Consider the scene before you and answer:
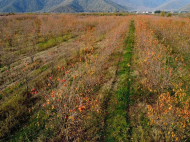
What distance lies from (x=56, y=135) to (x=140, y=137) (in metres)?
1.98

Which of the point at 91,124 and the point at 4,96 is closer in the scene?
the point at 91,124

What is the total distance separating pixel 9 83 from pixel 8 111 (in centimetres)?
226

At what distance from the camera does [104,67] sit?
6.41 meters

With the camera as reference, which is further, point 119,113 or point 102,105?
point 102,105

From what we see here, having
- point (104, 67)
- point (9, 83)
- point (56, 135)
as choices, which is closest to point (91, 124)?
point (56, 135)

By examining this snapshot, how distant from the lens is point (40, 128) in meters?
3.27

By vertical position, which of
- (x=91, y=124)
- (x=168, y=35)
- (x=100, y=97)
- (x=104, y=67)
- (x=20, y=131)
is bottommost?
(x=20, y=131)

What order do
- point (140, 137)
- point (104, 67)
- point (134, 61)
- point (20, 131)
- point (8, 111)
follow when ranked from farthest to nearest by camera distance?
point (134, 61), point (104, 67), point (8, 111), point (20, 131), point (140, 137)

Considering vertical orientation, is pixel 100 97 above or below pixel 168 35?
below

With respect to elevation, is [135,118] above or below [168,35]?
below

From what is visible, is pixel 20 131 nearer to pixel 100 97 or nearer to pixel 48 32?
pixel 100 97

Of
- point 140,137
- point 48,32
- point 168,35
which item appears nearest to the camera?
point 140,137

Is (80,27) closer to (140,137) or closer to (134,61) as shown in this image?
(134,61)

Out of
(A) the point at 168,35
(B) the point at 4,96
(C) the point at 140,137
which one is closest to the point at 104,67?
(C) the point at 140,137
